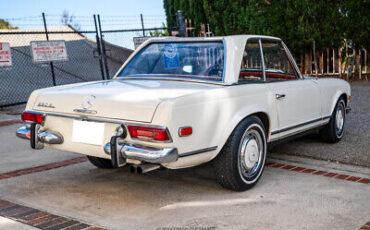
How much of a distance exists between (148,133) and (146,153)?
0.50ft

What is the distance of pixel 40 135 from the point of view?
3.89 meters

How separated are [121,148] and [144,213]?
1.88 ft

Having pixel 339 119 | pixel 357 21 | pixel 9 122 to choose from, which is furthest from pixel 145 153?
pixel 357 21

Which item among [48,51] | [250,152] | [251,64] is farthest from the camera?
[48,51]

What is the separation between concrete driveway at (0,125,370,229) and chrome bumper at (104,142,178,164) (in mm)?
482

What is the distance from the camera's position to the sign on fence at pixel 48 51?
414 inches

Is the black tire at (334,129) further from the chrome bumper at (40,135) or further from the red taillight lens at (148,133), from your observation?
the chrome bumper at (40,135)

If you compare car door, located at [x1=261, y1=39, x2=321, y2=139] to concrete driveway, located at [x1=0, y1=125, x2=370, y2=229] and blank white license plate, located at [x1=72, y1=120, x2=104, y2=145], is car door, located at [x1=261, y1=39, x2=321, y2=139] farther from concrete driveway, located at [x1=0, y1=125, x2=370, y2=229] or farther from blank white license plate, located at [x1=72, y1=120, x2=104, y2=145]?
blank white license plate, located at [x1=72, y1=120, x2=104, y2=145]

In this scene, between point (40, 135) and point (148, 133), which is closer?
point (148, 133)

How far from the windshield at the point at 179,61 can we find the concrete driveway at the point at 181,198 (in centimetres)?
108

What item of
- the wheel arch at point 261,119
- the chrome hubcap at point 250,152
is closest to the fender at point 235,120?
the wheel arch at point 261,119

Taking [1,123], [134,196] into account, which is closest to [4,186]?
[134,196]

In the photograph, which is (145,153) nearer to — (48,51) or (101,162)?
(101,162)

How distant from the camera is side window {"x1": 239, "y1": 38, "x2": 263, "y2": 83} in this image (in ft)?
13.7
